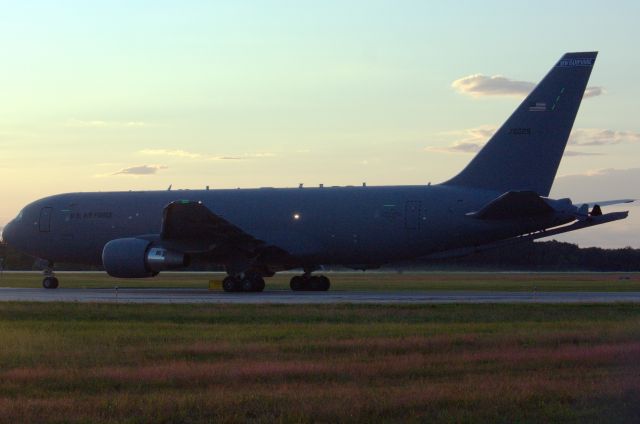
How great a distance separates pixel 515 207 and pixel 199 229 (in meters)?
11.2

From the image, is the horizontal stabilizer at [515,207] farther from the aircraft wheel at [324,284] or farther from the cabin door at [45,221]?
the cabin door at [45,221]

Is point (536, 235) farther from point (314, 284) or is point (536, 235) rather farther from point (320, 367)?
point (320, 367)

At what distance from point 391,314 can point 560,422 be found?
1361 centimetres

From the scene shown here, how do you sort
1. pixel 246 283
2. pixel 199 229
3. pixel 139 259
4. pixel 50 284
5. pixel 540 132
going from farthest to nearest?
pixel 50 284, pixel 246 283, pixel 139 259, pixel 199 229, pixel 540 132

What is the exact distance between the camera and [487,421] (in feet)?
32.8

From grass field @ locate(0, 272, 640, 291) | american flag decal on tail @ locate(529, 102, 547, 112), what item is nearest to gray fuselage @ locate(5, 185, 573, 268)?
american flag decal on tail @ locate(529, 102, 547, 112)

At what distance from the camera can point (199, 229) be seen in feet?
117

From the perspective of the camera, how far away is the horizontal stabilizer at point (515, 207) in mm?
31938

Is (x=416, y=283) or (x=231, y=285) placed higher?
(x=231, y=285)

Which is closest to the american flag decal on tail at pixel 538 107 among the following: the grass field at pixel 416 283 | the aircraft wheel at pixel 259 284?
the grass field at pixel 416 283

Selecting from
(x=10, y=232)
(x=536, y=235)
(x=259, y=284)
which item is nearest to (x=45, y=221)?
(x=10, y=232)

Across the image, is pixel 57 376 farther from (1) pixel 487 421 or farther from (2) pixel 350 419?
(1) pixel 487 421

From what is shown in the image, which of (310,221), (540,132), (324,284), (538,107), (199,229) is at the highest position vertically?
(538,107)

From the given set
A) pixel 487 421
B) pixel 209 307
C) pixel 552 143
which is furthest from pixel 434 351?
pixel 552 143
